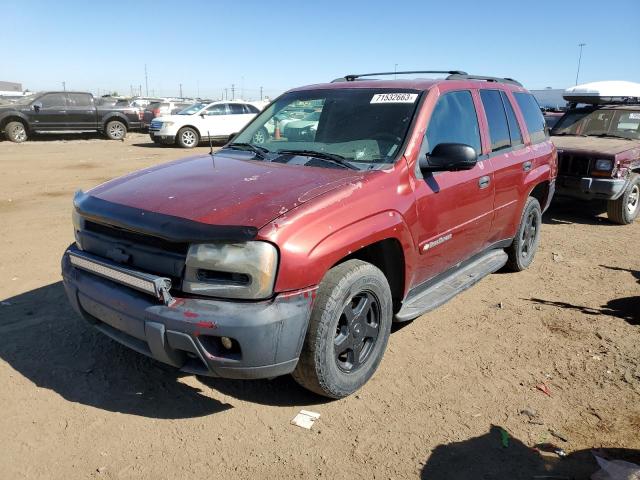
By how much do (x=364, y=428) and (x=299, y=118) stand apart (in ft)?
7.80

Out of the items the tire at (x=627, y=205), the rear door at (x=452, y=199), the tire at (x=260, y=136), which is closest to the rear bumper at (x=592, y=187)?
the tire at (x=627, y=205)

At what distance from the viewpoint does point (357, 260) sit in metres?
2.95

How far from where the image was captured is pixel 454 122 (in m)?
3.86

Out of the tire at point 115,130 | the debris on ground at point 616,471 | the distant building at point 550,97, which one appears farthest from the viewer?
the distant building at point 550,97

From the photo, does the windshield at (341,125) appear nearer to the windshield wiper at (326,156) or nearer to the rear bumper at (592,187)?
the windshield wiper at (326,156)

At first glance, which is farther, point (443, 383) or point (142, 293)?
point (443, 383)

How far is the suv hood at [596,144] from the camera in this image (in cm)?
716

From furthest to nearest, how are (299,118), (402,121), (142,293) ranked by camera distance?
(299,118), (402,121), (142,293)

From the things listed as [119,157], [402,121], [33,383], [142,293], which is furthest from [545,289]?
[119,157]

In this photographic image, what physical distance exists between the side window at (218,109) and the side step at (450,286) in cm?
1429

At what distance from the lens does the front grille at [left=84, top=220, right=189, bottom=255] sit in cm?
257

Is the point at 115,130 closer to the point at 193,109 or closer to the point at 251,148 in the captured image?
the point at 193,109

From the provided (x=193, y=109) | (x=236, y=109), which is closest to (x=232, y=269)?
→ (x=236, y=109)

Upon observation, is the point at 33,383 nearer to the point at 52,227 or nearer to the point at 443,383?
the point at 443,383
